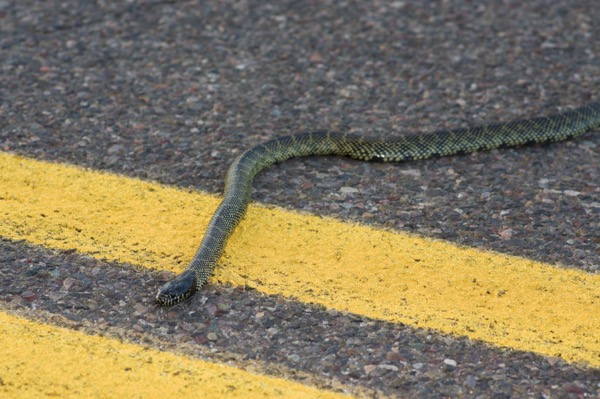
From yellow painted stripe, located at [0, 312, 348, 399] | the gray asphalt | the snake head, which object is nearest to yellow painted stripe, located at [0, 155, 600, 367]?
the gray asphalt

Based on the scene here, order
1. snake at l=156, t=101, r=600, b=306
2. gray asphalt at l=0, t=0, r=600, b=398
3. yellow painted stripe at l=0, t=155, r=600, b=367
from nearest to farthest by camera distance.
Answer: gray asphalt at l=0, t=0, r=600, b=398 < yellow painted stripe at l=0, t=155, r=600, b=367 < snake at l=156, t=101, r=600, b=306

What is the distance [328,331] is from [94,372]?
1146 mm

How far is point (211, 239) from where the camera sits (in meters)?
5.29

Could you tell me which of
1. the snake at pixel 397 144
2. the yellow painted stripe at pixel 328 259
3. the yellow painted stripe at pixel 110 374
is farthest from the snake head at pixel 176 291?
the snake at pixel 397 144

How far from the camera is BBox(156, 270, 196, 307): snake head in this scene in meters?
4.80

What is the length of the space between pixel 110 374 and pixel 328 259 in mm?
1485

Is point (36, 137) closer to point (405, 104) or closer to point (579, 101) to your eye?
point (405, 104)

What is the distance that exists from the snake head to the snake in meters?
0.69

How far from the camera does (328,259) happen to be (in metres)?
5.24

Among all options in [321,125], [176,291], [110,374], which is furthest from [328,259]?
[321,125]

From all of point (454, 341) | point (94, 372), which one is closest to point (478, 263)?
point (454, 341)

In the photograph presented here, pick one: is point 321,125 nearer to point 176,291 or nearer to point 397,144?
point 397,144

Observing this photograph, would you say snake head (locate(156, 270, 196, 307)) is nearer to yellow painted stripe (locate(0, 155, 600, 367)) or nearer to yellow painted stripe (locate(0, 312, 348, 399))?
yellow painted stripe (locate(0, 155, 600, 367))

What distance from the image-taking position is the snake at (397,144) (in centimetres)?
593
